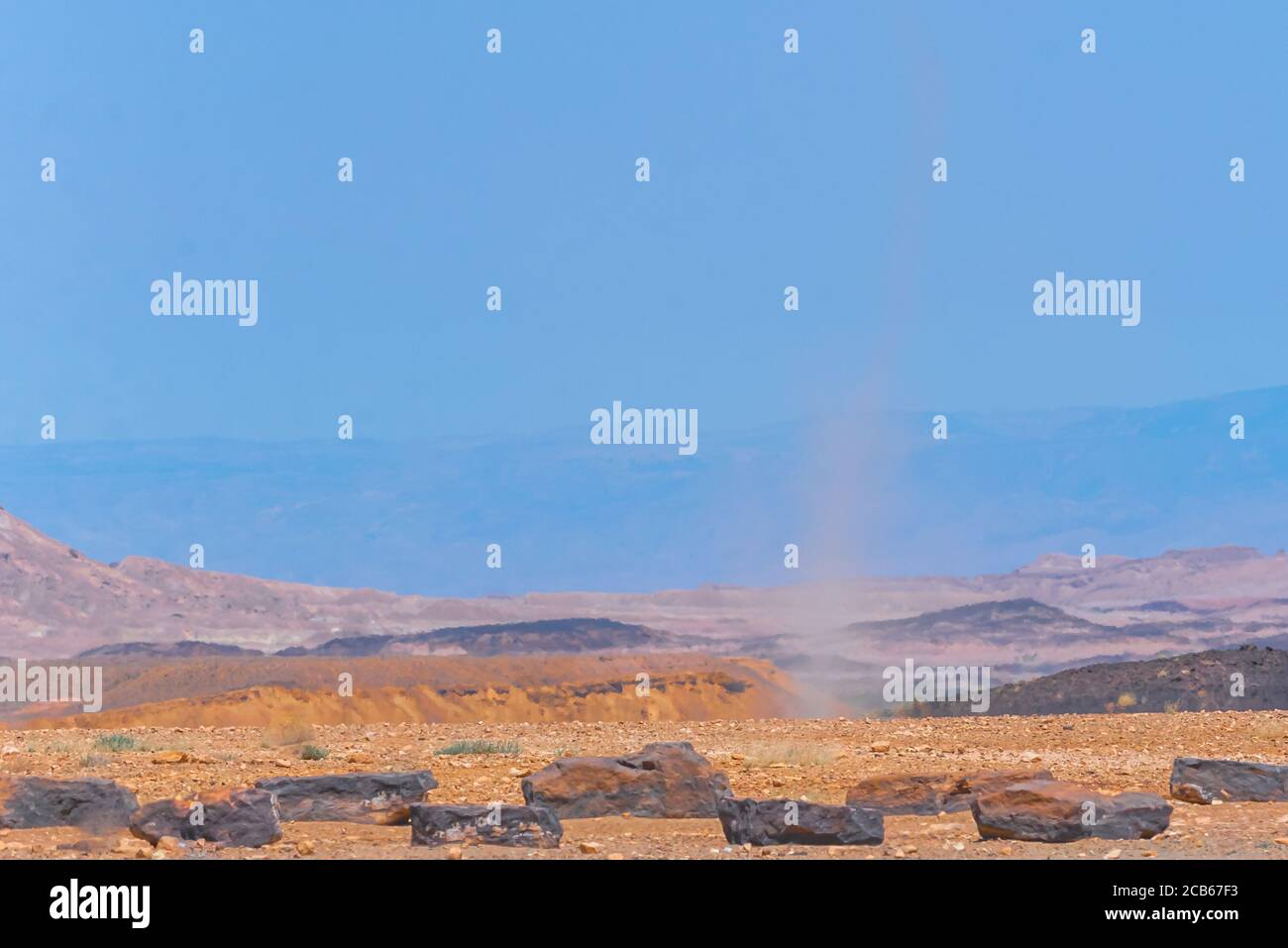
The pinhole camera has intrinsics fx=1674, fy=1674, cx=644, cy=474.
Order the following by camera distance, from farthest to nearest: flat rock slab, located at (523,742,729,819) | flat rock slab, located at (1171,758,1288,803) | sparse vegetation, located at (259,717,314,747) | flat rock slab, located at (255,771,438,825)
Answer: sparse vegetation, located at (259,717,314,747), flat rock slab, located at (1171,758,1288,803), flat rock slab, located at (523,742,729,819), flat rock slab, located at (255,771,438,825)

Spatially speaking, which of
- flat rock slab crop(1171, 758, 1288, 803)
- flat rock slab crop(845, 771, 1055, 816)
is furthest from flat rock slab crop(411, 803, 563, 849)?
flat rock slab crop(1171, 758, 1288, 803)

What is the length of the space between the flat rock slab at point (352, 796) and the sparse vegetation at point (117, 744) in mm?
6605

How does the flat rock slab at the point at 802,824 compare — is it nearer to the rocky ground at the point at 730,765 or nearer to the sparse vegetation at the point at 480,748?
the rocky ground at the point at 730,765

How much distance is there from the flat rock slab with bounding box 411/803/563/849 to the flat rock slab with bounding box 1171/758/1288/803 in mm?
6604

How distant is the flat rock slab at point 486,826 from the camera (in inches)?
512

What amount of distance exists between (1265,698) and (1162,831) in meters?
22.0

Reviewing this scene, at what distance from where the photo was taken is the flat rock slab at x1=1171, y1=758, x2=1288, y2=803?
53.0 ft

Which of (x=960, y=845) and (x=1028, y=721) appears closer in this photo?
(x=960, y=845)

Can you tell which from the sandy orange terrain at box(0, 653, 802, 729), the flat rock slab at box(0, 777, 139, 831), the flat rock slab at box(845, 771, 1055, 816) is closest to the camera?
the flat rock slab at box(0, 777, 139, 831)

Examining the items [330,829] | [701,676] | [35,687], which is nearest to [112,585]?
[35,687]

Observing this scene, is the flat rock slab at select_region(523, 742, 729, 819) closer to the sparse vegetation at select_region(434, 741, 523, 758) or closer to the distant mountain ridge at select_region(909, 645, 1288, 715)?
the sparse vegetation at select_region(434, 741, 523, 758)

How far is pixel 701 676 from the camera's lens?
54531mm

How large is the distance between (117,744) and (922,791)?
1098 centimetres
